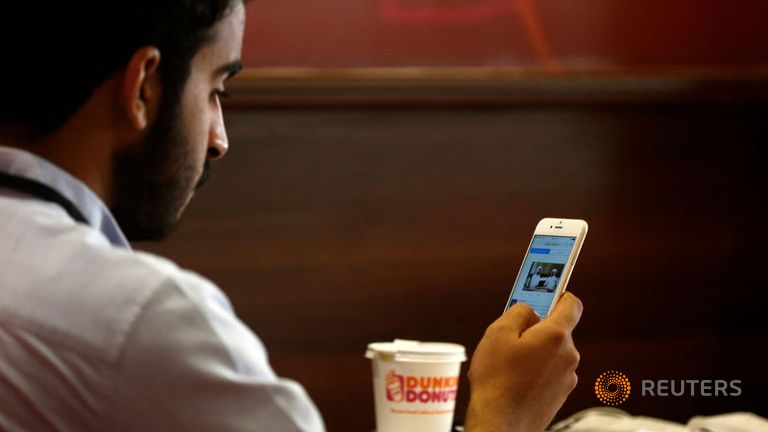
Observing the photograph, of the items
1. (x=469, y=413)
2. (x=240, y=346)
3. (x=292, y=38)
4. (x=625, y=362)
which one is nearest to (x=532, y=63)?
(x=292, y=38)

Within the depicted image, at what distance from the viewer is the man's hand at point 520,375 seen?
98 centimetres

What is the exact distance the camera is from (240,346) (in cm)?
67

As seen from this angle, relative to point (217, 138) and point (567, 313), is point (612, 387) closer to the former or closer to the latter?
point (567, 313)

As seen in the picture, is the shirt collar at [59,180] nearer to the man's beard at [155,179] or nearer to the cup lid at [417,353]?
the man's beard at [155,179]

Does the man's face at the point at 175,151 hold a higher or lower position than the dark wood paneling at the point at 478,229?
higher

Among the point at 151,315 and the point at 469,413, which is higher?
the point at 151,315

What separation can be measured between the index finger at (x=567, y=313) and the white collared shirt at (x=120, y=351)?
1.33 ft

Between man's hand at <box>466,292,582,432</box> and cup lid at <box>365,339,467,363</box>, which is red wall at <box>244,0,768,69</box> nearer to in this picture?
cup lid at <box>365,339,467,363</box>

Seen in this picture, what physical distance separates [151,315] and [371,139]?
1.42m

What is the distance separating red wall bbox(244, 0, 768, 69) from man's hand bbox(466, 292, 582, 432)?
110 centimetres

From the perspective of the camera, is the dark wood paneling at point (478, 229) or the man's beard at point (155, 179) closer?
the man's beard at point (155, 179)

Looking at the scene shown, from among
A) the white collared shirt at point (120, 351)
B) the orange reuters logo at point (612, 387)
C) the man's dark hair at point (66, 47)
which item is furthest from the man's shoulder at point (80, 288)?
the orange reuters logo at point (612, 387)

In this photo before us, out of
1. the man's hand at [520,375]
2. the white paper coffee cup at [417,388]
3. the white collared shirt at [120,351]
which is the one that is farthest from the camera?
the white paper coffee cup at [417,388]

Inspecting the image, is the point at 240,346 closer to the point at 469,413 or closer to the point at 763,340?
the point at 469,413
